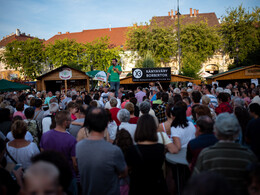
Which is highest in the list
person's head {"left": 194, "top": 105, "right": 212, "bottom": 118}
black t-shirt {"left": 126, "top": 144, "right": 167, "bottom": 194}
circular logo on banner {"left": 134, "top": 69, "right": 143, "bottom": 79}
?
circular logo on banner {"left": 134, "top": 69, "right": 143, "bottom": 79}

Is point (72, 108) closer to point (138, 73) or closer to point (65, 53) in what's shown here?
point (138, 73)

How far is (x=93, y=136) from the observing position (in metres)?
2.68

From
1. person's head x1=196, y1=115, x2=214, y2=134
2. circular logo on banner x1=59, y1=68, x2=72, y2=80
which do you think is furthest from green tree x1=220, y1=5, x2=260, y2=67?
person's head x1=196, y1=115, x2=214, y2=134

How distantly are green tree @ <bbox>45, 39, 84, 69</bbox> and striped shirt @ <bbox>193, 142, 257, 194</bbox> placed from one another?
44488 mm

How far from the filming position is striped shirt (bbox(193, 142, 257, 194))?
2217mm

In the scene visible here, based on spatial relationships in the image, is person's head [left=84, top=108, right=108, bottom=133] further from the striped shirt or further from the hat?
the hat

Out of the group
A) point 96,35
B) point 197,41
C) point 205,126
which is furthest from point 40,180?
point 96,35

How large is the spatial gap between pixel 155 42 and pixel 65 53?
18.4 m

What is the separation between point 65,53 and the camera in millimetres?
45031

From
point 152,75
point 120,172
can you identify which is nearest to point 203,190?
point 120,172

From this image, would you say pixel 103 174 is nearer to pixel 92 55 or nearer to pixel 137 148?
pixel 137 148

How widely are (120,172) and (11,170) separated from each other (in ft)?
4.69

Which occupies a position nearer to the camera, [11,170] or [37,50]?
[11,170]

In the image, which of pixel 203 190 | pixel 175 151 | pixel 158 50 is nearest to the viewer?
pixel 203 190
